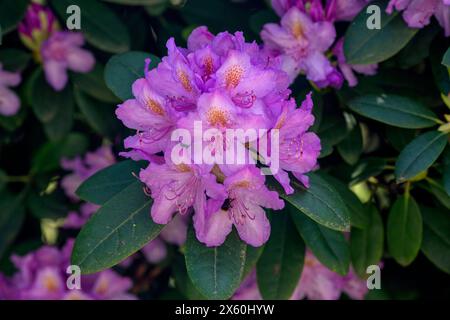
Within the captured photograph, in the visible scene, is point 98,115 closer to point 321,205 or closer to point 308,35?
point 308,35

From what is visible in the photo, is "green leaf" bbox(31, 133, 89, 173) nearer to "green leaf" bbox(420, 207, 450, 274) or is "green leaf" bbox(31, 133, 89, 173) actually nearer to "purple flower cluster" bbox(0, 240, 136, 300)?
"purple flower cluster" bbox(0, 240, 136, 300)

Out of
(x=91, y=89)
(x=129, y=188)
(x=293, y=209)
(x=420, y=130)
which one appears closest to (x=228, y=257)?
(x=129, y=188)

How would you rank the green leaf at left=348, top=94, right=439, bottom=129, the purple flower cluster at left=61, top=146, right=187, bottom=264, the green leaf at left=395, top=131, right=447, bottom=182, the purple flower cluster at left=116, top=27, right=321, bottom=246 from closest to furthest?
the purple flower cluster at left=116, top=27, right=321, bottom=246 → the green leaf at left=395, top=131, right=447, bottom=182 → the green leaf at left=348, top=94, right=439, bottom=129 → the purple flower cluster at left=61, top=146, right=187, bottom=264

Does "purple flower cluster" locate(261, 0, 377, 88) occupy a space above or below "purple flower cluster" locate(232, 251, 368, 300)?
above

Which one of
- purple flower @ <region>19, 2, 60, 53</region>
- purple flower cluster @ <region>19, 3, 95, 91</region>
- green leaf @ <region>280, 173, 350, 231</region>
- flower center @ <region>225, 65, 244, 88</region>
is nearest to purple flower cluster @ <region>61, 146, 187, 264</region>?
purple flower cluster @ <region>19, 3, 95, 91</region>

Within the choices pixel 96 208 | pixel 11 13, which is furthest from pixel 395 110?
pixel 11 13

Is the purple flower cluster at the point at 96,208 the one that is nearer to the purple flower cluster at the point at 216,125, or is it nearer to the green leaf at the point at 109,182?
the green leaf at the point at 109,182
